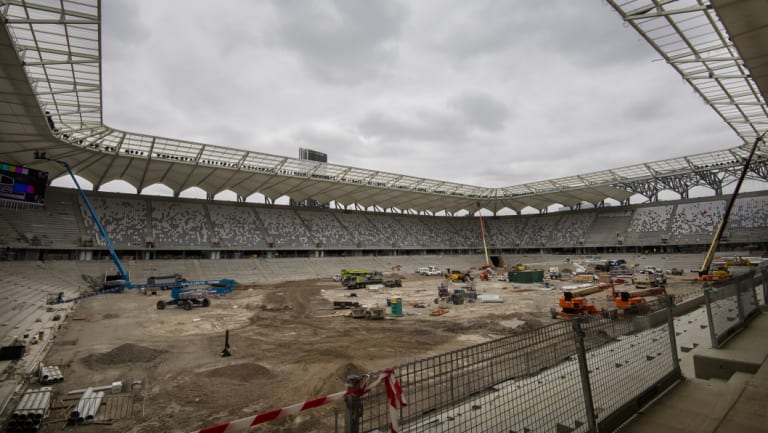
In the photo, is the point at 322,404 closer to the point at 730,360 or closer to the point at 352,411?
the point at 352,411

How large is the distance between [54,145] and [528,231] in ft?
220

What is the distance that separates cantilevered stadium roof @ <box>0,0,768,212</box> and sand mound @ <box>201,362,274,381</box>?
553 inches

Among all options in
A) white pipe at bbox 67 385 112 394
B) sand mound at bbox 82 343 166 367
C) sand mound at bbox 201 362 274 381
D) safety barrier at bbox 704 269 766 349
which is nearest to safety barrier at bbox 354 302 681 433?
safety barrier at bbox 704 269 766 349

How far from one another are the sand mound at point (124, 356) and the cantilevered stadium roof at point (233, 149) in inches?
474

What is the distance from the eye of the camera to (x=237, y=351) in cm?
1173

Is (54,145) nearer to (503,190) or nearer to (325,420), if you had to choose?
(325,420)

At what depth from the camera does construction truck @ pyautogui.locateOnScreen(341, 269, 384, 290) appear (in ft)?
105

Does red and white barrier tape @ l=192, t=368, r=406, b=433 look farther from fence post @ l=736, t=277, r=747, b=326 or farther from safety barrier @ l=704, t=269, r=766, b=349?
fence post @ l=736, t=277, r=747, b=326

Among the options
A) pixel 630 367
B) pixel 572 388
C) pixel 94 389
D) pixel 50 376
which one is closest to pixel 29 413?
pixel 94 389

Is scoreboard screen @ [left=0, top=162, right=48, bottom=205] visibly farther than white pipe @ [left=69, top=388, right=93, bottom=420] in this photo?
Yes

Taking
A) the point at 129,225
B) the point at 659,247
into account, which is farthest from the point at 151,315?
the point at 659,247

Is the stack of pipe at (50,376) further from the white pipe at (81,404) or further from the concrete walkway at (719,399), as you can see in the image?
the concrete walkway at (719,399)

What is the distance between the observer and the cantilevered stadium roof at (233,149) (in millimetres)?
12688

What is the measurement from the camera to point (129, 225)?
3681cm
